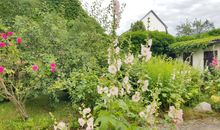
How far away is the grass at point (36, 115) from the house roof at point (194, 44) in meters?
9.08

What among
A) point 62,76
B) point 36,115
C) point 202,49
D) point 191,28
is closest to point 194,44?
point 202,49

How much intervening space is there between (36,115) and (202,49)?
10.8 metres

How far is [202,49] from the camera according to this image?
49.0 ft

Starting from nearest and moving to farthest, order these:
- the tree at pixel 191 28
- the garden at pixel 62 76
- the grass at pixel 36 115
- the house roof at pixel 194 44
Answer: the grass at pixel 36 115 → the garden at pixel 62 76 → the house roof at pixel 194 44 → the tree at pixel 191 28

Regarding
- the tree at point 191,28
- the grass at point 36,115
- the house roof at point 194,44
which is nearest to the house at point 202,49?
the house roof at point 194,44

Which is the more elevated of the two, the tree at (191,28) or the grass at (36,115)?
the tree at (191,28)

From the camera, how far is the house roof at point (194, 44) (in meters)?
14.0

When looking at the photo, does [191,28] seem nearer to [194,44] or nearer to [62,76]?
[194,44]

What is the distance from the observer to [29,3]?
8633 mm

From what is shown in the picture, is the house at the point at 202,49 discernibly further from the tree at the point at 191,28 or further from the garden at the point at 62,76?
the tree at the point at 191,28

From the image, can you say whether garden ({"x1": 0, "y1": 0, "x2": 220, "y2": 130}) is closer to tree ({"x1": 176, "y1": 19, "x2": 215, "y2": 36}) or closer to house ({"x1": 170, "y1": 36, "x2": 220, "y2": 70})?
house ({"x1": 170, "y1": 36, "x2": 220, "y2": 70})

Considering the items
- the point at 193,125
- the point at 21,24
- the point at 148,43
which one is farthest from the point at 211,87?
the point at 148,43

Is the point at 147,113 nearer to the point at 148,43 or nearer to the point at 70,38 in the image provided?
the point at 148,43

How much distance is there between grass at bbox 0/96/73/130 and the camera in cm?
560
